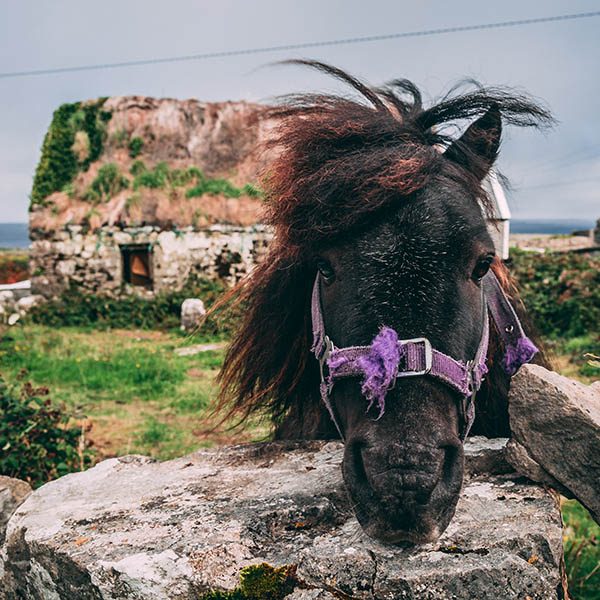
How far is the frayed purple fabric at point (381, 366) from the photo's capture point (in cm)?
134

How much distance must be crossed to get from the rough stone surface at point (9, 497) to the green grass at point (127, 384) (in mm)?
1204

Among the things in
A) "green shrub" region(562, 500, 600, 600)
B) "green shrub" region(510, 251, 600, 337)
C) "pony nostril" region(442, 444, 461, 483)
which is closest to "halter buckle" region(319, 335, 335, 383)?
"pony nostril" region(442, 444, 461, 483)

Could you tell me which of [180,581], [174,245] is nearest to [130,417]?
[180,581]

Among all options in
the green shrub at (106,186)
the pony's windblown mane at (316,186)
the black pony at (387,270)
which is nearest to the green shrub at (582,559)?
the black pony at (387,270)

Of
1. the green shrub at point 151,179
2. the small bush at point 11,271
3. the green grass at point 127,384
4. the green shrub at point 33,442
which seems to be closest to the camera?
the green shrub at point 33,442

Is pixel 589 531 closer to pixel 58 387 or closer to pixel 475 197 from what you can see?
pixel 475 197

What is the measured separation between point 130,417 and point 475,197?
4.89 meters

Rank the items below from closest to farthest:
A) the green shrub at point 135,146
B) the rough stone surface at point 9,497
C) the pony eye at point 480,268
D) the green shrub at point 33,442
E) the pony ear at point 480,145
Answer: the pony eye at point 480,268 → the pony ear at point 480,145 → the rough stone surface at point 9,497 → the green shrub at point 33,442 → the green shrub at point 135,146

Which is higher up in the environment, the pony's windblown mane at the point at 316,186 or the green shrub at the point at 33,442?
the pony's windblown mane at the point at 316,186

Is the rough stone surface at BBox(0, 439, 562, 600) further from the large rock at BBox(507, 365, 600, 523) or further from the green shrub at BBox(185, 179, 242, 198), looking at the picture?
the green shrub at BBox(185, 179, 242, 198)

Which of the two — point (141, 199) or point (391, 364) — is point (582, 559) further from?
point (141, 199)

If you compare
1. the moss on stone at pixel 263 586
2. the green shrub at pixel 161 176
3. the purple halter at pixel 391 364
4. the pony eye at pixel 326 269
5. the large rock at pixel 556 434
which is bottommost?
the moss on stone at pixel 263 586

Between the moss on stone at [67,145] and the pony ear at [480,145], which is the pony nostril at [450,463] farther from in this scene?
the moss on stone at [67,145]

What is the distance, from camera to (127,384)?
704 cm
